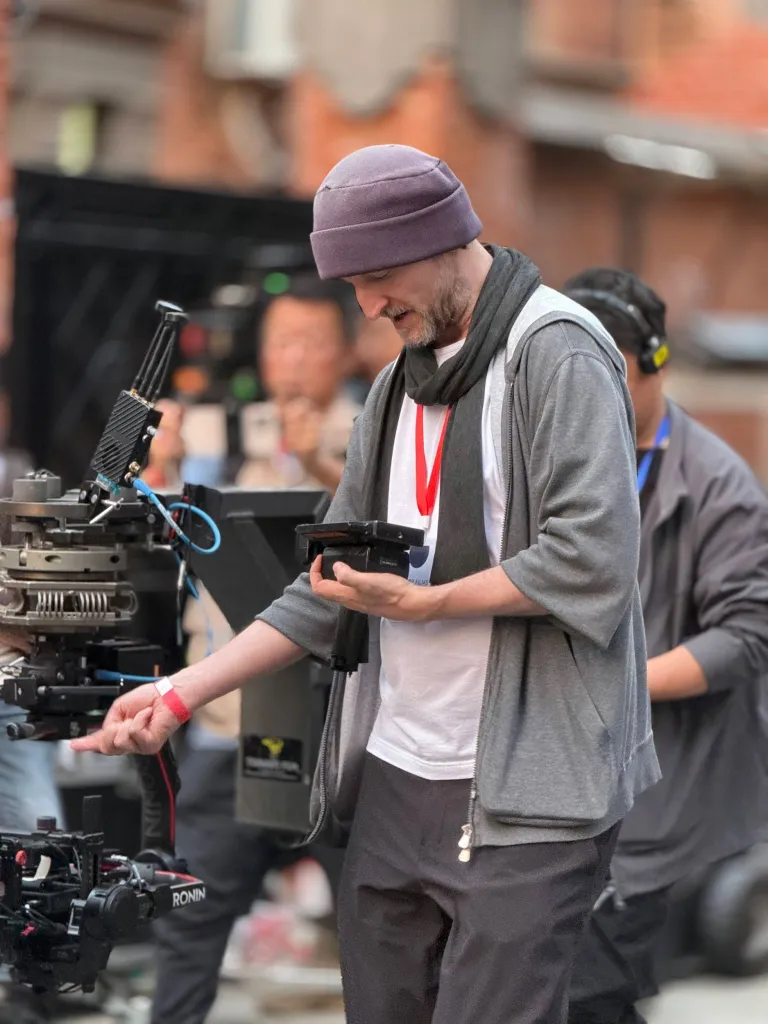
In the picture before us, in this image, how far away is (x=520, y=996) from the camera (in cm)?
266

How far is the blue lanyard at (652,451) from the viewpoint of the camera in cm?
373

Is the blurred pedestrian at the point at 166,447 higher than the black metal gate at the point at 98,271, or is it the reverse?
the blurred pedestrian at the point at 166,447

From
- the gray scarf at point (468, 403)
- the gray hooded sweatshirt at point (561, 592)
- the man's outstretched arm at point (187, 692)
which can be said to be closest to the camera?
the gray hooded sweatshirt at point (561, 592)

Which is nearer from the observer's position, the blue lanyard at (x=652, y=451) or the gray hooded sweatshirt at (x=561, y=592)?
the gray hooded sweatshirt at (x=561, y=592)

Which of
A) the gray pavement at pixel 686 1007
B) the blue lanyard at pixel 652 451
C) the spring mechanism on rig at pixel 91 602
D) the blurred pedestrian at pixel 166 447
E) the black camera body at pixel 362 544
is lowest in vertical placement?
the gray pavement at pixel 686 1007

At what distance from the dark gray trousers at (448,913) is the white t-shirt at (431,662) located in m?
0.04

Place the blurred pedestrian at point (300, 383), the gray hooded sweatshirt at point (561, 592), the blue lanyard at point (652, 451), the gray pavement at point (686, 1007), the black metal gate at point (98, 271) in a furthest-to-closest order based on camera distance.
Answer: the black metal gate at point (98, 271)
the gray pavement at point (686, 1007)
the blurred pedestrian at point (300, 383)
the blue lanyard at point (652, 451)
the gray hooded sweatshirt at point (561, 592)

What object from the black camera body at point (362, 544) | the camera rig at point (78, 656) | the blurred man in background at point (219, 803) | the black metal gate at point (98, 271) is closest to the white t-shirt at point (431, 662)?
the black camera body at point (362, 544)

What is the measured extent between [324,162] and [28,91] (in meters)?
8.86


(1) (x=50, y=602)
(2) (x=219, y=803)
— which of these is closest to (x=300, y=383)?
(2) (x=219, y=803)

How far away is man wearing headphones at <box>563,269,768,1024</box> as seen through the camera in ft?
11.9

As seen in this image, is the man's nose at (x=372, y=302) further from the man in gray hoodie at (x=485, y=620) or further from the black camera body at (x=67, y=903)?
the black camera body at (x=67, y=903)

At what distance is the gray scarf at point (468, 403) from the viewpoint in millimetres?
2730

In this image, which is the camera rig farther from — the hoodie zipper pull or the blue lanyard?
the blue lanyard
